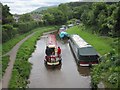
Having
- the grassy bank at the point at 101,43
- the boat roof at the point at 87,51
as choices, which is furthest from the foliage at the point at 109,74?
the grassy bank at the point at 101,43

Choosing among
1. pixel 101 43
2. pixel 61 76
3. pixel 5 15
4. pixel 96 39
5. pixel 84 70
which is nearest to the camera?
pixel 61 76

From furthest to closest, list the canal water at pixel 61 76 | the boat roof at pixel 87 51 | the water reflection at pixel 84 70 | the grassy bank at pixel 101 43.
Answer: the grassy bank at pixel 101 43 < the boat roof at pixel 87 51 < the water reflection at pixel 84 70 < the canal water at pixel 61 76

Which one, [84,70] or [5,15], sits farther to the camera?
[5,15]

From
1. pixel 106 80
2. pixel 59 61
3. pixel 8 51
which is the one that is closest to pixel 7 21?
pixel 8 51

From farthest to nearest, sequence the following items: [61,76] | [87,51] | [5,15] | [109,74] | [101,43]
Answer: [5,15]
[101,43]
[87,51]
[61,76]
[109,74]

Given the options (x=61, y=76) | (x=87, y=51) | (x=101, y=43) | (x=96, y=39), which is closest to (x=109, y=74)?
(x=61, y=76)

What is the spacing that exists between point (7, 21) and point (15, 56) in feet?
39.3

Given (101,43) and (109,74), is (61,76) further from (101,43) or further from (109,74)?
(101,43)

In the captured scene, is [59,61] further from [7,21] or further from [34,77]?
[7,21]

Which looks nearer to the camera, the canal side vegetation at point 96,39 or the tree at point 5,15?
the canal side vegetation at point 96,39

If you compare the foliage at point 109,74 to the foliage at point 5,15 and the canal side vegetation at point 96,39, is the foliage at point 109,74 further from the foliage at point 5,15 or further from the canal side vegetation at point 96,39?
the foliage at point 5,15

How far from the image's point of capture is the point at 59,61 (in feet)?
83.1

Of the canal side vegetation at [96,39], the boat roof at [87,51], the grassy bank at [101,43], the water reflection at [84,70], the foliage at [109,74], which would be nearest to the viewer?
the foliage at [109,74]

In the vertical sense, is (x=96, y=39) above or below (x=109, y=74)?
below
